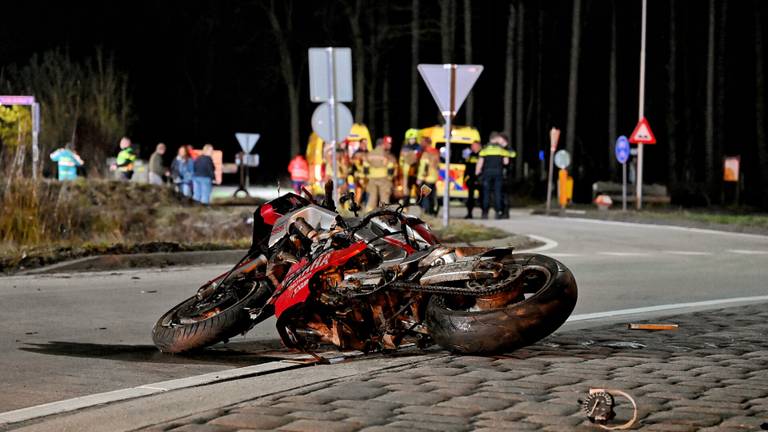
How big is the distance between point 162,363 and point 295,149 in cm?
5820

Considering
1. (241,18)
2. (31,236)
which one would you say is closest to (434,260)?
(31,236)

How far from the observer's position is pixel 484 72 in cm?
7356

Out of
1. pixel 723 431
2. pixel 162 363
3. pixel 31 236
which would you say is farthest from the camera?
pixel 31 236

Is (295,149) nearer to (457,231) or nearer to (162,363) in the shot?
(457,231)

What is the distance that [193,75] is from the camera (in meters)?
82.6

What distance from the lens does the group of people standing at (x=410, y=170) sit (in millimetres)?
25844

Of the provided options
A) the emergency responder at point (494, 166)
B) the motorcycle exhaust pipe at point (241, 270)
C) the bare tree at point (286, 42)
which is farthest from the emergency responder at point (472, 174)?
the bare tree at point (286, 42)

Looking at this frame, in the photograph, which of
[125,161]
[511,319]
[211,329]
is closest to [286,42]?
[125,161]

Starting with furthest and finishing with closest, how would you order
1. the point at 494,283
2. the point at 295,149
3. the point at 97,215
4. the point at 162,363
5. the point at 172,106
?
the point at 172,106, the point at 295,149, the point at 97,215, the point at 162,363, the point at 494,283

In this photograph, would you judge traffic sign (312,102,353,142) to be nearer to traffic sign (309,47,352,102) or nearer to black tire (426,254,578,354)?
traffic sign (309,47,352,102)

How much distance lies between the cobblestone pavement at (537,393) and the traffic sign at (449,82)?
12.9 metres

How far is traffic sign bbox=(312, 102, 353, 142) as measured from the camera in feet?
68.7

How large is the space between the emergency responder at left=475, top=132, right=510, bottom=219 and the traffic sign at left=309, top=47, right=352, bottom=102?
9.74 metres

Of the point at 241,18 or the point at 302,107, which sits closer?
the point at 241,18
